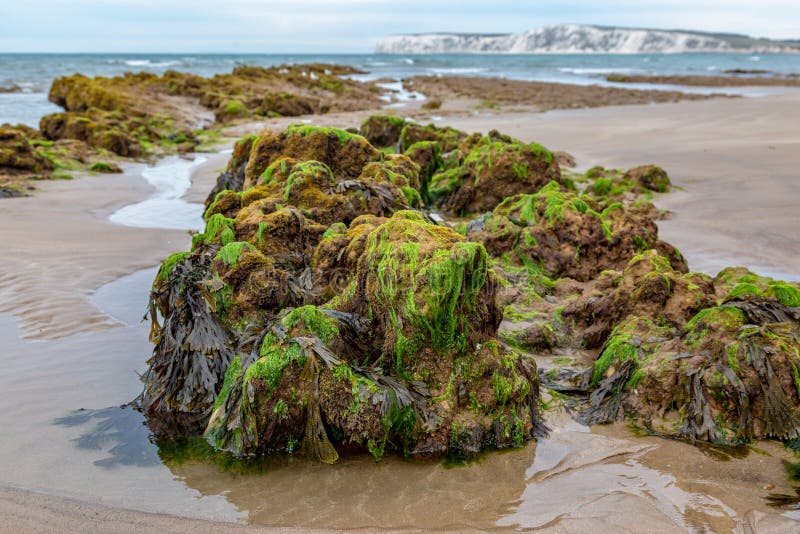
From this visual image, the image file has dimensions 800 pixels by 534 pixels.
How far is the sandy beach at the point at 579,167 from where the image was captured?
3071 millimetres

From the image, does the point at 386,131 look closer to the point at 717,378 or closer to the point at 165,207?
the point at 165,207

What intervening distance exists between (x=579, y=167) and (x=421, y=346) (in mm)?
9998

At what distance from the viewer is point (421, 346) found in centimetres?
385

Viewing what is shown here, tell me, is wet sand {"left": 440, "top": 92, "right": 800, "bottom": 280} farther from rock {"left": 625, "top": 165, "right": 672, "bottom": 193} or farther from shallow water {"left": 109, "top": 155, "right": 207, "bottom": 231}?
A: shallow water {"left": 109, "top": 155, "right": 207, "bottom": 231}

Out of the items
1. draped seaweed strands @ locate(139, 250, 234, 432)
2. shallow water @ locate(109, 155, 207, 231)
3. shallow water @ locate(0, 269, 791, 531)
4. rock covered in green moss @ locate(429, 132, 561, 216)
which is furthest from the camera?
rock covered in green moss @ locate(429, 132, 561, 216)

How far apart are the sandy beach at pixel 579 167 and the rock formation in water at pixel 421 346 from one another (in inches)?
15.2

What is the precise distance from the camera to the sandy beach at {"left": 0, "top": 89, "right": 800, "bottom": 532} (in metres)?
3.07

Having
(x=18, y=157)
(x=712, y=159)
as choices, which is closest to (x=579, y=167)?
(x=712, y=159)

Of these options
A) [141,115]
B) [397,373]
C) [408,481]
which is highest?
[397,373]

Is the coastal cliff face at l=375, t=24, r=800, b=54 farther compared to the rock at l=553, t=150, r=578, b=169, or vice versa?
the coastal cliff face at l=375, t=24, r=800, b=54

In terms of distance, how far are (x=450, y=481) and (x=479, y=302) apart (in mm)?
1064

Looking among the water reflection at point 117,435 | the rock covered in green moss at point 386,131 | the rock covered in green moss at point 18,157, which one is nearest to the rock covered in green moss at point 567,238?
the water reflection at point 117,435

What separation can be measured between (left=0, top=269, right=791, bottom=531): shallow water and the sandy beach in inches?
1.1

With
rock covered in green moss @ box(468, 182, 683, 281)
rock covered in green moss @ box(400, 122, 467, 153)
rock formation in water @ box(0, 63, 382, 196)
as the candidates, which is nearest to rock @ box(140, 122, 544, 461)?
rock covered in green moss @ box(468, 182, 683, 281)
